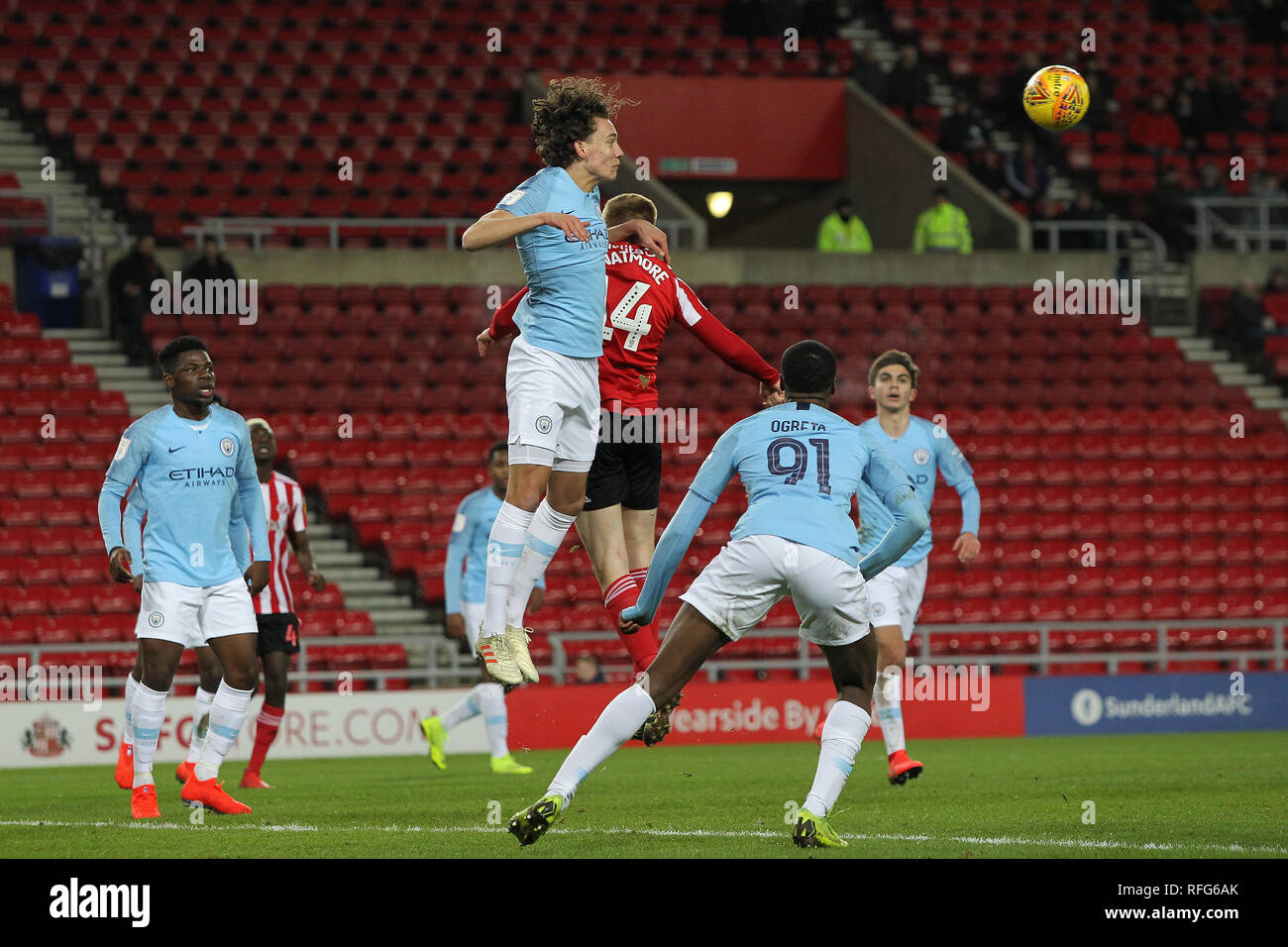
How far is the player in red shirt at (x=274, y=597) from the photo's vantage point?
12.1 metres

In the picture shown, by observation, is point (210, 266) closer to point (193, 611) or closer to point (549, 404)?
point (193, 611)

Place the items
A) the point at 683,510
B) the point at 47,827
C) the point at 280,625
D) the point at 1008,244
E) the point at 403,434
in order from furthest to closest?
the point at 1008,244 → the point at 403,434 → the point at 280,625 → the point at 47,827 → the point at 683,510

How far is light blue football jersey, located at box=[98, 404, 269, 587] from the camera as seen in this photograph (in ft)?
31.5

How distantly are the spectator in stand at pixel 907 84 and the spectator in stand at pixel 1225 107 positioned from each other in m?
4.25

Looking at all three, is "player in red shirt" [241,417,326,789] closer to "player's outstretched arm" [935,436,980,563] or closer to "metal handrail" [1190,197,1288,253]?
"player's outstretched arm" [935,436,980,563]

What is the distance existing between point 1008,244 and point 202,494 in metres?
17.0

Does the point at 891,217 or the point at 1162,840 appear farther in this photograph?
the point at 891,217

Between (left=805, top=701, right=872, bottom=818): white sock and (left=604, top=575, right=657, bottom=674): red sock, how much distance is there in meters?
1.05

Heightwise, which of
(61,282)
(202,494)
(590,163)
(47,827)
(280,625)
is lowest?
(47,827)

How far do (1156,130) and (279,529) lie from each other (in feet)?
59.4

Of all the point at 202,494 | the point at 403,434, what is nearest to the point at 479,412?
the point at 403,434

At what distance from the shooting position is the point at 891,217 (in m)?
26.6

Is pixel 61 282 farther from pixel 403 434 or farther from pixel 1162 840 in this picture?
pixel 1162 840

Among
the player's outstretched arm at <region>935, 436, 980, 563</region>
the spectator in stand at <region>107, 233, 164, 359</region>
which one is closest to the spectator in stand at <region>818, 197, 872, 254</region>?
the spectator in stand at <region>107, 233, 164, 359</region>
